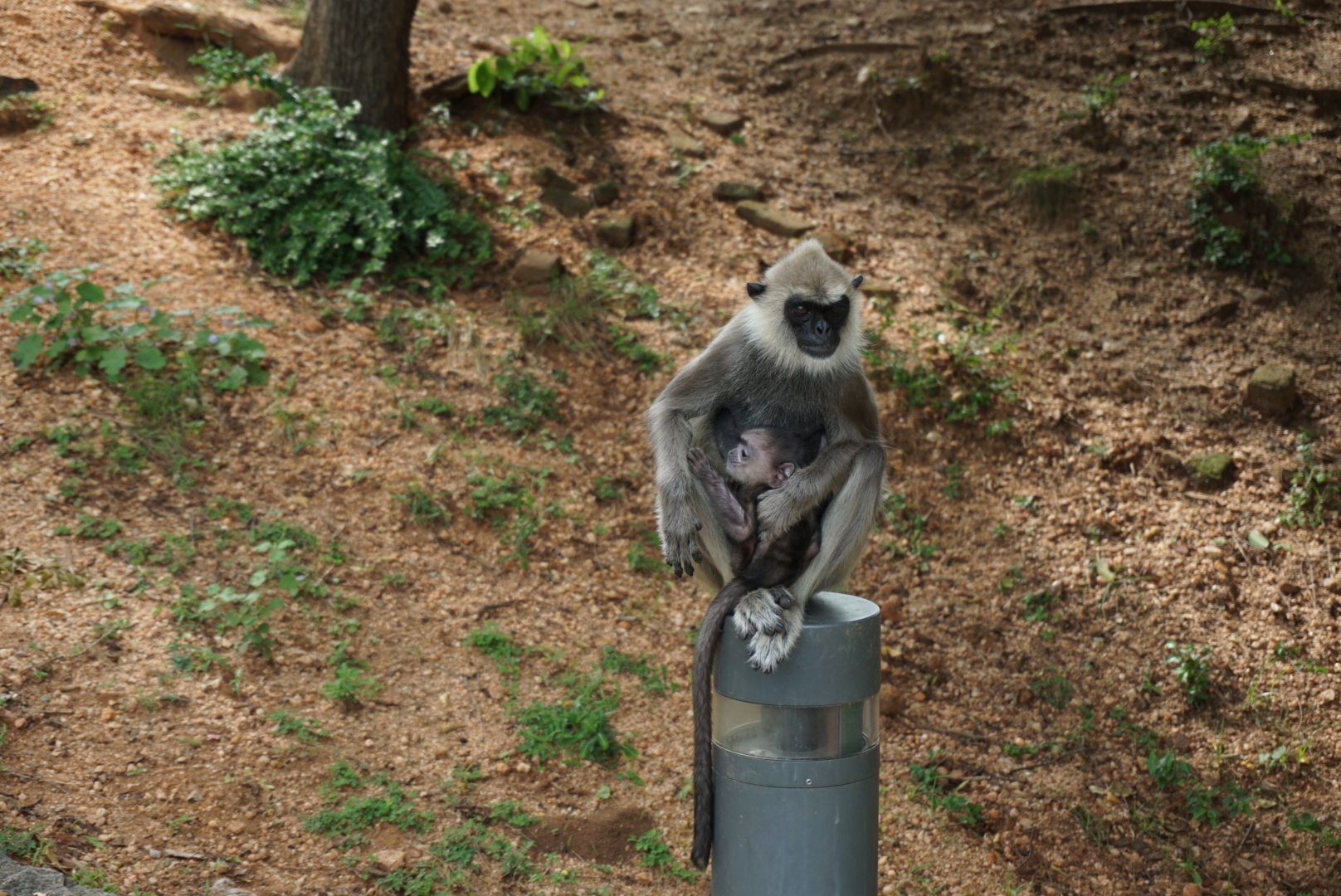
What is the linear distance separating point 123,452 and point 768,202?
5629 millimetres

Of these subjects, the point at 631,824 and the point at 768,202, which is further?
the point at 768,202

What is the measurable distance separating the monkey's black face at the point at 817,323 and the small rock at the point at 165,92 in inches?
275

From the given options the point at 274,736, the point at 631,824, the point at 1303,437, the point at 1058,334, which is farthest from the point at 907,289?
the point at 274,736

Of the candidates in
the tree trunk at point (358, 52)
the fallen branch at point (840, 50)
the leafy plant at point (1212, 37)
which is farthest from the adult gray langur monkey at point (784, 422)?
the leafy plant at point (1212, 37)

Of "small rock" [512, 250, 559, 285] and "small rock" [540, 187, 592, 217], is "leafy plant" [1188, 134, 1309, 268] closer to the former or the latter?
"small rock" [540, 187, 592, 217]

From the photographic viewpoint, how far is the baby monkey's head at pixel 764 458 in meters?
4.20

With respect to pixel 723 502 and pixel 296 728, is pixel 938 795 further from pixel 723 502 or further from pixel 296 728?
pixel 296 728

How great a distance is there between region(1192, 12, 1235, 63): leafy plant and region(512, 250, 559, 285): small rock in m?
6.81

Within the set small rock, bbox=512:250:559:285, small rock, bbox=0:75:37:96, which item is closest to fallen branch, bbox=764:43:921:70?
small rock, bbox=512:250:559:285

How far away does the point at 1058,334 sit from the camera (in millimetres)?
8125

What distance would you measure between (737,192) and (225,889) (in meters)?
6.93

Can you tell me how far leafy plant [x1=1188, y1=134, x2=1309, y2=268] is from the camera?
27.8 ft

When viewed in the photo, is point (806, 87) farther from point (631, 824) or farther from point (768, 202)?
point (631, 824)

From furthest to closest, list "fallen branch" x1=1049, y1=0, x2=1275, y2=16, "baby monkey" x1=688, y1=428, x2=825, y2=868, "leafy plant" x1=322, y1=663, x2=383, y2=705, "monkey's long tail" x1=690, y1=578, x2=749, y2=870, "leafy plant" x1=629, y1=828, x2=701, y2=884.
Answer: "fallen branch" x1=1049, y1=0, x2=1275, y2=16, "leafy plant" x1=322, y1=663, x2=383, y2=705, "leafy plant" x1=629, y1=828, x2=701, y2=884, "baby monkey" x1=688, y1=428, x2=825, y2=868, "monkey's long tail" x1=690, y1=578, x2=749, y2=870
